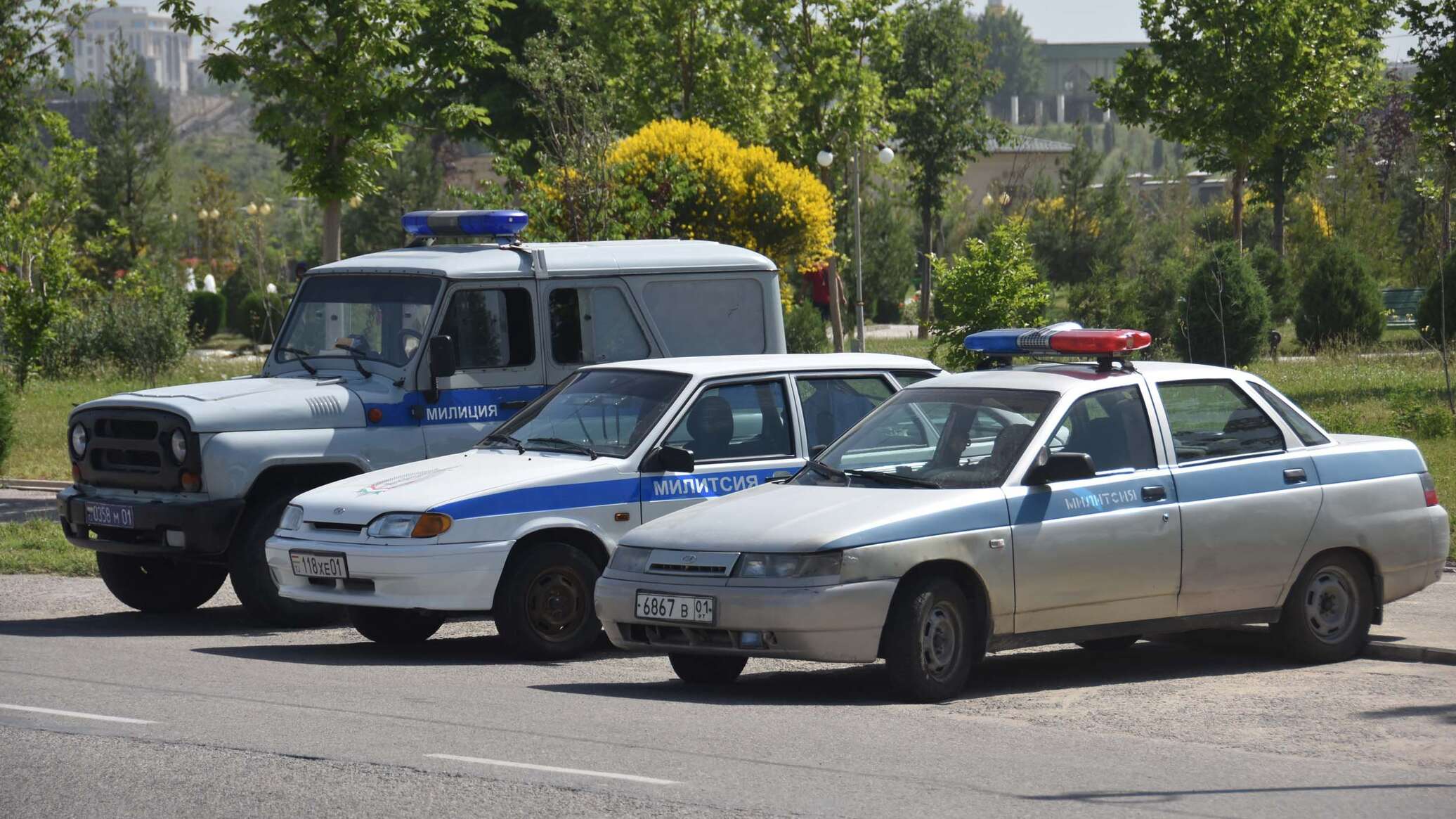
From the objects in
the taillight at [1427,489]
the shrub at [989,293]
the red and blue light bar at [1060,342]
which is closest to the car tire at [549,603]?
the red and blue light bar at [1060,342]

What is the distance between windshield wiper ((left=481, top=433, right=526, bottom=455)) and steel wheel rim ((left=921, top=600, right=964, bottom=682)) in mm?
3095

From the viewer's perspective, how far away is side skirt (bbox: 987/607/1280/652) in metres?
8.65

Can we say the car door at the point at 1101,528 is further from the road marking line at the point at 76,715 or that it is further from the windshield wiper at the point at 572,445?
the road marking line at the point at 76,715

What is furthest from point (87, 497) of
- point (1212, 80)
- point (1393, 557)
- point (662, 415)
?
point (1212, 80)

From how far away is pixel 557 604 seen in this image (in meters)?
9.98

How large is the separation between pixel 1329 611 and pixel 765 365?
3.43m

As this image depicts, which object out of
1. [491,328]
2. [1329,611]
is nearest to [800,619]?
[1329,611]

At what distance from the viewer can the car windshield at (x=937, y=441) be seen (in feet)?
29.1

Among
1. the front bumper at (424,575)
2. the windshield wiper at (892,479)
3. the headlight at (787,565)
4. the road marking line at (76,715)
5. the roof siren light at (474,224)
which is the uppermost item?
the roof siren light at (474,224)

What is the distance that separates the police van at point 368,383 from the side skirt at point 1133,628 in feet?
14.1

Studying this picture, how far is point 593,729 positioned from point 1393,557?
476 cm

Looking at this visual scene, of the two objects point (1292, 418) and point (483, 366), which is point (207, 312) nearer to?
point (483, 366)

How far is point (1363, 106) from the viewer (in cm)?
3622

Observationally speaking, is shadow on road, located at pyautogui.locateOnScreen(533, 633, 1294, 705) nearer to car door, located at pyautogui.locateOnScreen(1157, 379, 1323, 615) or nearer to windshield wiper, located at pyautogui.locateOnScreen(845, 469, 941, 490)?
car door, located at pyautogui.locateOnScreen(1157, 379, 1323, 615)
